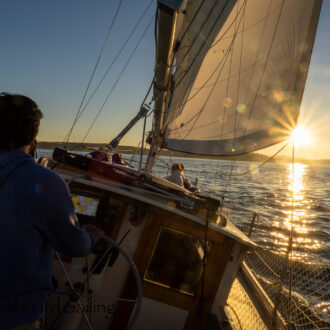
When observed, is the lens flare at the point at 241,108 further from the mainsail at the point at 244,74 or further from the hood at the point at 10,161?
the hood at the point at 10,161

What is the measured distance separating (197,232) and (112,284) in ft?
4.83

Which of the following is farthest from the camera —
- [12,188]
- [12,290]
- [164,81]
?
[164,81]

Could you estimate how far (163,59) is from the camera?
12.1ft

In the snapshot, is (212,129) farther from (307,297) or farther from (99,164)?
(307,297)

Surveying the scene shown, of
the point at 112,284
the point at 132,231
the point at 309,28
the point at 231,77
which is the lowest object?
the point at 112,284

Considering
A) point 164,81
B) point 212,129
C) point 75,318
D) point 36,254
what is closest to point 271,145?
point 212,129

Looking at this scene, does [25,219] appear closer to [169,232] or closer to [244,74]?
[169,232]

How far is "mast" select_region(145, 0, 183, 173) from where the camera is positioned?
2.62 m

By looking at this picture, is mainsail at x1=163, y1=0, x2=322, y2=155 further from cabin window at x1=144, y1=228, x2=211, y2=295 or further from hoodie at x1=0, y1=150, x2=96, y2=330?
hoodie at x1=0, y1=150, x2=96, y2=330

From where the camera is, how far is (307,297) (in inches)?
271

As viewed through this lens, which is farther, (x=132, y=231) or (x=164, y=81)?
(x=164, y=81)

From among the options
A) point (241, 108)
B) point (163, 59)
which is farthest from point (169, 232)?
point (241, 108)

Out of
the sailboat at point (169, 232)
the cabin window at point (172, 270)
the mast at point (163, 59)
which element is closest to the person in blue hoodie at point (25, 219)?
the sailboat at point (169, 232)

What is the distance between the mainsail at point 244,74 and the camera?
499 cm
